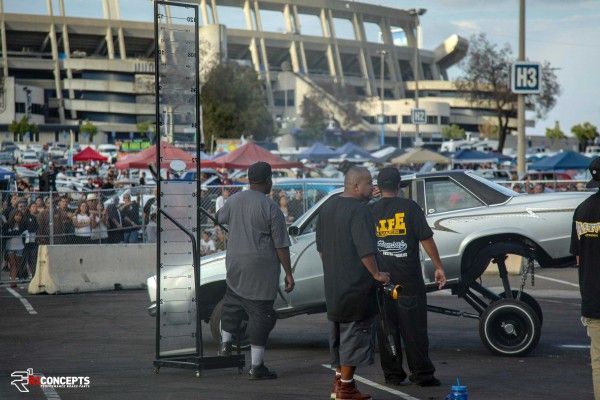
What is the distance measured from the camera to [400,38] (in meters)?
170

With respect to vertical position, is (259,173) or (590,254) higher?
(259,173)

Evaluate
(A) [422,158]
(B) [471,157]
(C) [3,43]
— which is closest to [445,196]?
(A) [422,158]

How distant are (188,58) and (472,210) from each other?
409 cm

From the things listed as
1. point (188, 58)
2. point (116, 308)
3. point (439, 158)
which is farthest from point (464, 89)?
point (188, 58)

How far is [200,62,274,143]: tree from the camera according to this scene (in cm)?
8694

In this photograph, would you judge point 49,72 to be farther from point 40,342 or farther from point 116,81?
point 40,342

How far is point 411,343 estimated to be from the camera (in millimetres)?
9961

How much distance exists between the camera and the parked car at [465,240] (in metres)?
12.4

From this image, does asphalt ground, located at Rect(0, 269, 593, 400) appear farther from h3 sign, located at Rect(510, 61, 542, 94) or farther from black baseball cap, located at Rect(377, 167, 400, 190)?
h3 sign, located at Rect(510, 61, 542, 94)

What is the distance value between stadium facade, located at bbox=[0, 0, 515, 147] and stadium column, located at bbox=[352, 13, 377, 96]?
138 millimetres

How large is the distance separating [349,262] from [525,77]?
55.1 feet

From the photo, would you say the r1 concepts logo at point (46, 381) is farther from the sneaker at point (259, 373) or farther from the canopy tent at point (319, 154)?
the canopy tent at point (319, 154)

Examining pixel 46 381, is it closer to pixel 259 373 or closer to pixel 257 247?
pixel 259 373

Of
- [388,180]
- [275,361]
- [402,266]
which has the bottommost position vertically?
[275,361]
